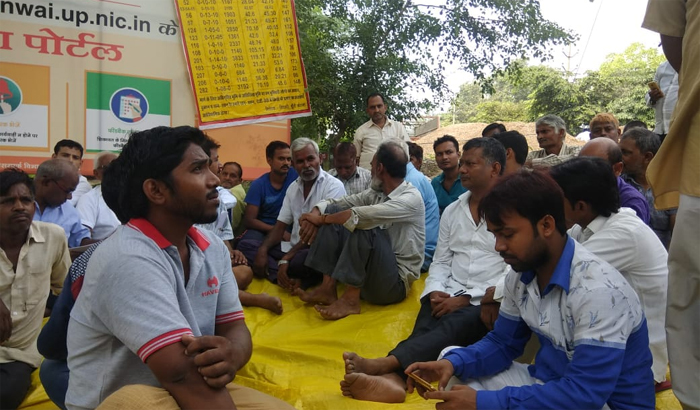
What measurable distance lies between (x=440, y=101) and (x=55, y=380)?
8.11 meters

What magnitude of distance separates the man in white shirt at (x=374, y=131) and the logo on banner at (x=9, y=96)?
3666 mm

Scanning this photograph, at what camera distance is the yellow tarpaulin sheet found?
2850mm

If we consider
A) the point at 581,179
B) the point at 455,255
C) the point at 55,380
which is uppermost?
the point at 581,179

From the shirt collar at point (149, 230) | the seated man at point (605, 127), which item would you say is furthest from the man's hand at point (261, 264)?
the seated man at point (605, 127)

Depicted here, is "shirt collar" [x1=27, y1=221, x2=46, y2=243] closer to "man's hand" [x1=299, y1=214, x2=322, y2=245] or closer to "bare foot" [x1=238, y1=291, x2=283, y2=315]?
"bare foot" [x1=238, y1=291, x2=283, y2=315]

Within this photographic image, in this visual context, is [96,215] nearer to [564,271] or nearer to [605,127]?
[564,271]

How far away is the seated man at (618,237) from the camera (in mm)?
2520

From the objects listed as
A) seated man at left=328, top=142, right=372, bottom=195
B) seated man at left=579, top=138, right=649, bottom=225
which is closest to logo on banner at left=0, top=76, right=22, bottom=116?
seated man at left=328, top=142, right=372, bottom=195

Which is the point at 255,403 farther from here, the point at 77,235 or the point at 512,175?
the point at 77,235

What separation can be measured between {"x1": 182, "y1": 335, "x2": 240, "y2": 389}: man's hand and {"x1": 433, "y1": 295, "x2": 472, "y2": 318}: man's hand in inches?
72.1

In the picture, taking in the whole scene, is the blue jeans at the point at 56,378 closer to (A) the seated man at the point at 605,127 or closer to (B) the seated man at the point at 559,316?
(B) the seated man at the point at 559,316

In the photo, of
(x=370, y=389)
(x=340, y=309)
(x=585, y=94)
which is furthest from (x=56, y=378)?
(x=585, y=94)

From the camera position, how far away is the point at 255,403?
6.17 ft

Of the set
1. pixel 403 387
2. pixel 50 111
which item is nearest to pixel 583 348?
pixel 403 387
